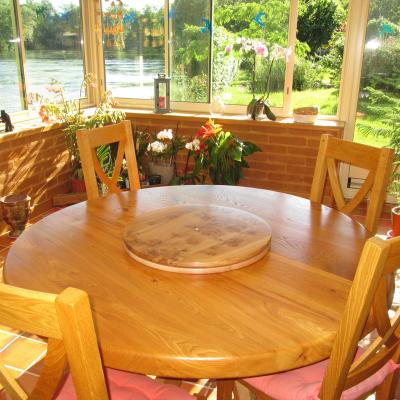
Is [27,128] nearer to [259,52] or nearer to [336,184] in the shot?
[259,52]

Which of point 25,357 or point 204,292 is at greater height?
point 204,292

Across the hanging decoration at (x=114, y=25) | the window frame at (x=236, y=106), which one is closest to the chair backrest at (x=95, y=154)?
the window frame at (x=236, y=106)

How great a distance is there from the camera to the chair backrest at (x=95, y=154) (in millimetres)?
2082

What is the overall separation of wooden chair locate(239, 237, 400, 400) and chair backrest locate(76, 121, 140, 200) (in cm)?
122

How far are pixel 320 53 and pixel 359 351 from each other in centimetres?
305

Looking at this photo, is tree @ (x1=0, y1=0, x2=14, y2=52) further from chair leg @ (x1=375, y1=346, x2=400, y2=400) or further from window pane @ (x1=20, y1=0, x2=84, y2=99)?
chair leg @ (x1=375, y1=346, x2=400, y2=400)

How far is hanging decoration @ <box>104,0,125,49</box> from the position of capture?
428cm

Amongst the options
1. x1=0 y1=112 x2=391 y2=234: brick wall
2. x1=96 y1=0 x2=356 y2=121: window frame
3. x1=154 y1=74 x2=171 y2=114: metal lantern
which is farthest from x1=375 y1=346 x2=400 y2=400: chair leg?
x1=154 y1=74 x2=171 y2=114: metal lantern

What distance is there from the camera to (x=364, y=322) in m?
0.92

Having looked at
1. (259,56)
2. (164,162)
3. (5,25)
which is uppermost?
(5,25)

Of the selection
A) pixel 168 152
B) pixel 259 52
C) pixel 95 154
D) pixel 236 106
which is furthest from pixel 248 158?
pixel 95 154

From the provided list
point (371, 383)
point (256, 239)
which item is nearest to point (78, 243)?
point (256, 239)

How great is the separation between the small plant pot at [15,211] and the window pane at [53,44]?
1.09m

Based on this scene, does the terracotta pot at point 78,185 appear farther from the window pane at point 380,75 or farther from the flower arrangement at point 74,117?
the window pane at point 380,75
